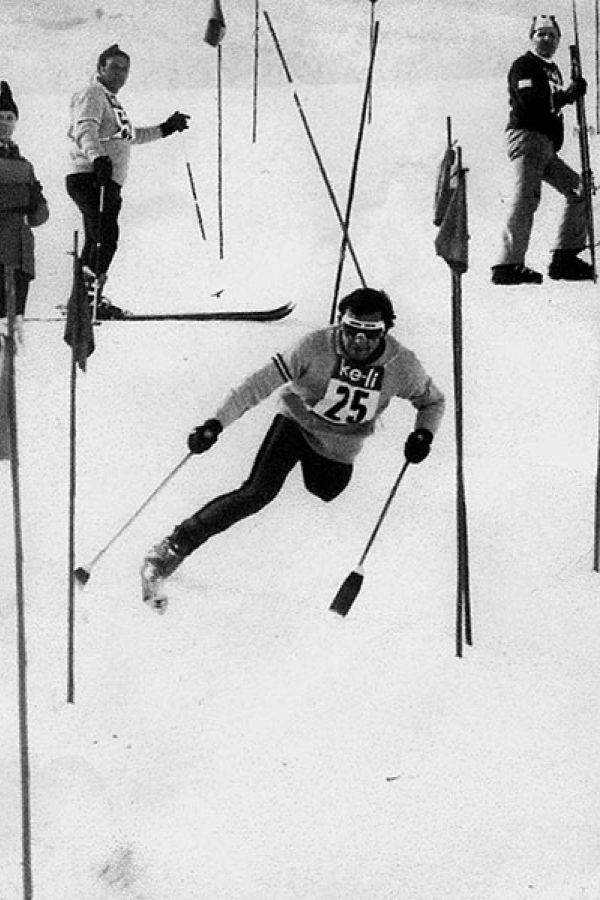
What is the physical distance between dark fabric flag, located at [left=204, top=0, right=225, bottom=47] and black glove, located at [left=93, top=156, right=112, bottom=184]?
167 centimetres

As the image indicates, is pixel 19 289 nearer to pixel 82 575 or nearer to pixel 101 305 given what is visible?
pixel 101 305

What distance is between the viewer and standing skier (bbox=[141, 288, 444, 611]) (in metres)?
3.78

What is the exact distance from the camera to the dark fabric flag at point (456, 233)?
3.78m

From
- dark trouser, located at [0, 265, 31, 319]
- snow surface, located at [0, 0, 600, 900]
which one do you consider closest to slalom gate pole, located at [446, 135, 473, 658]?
snow surface, located at [0, 0, 600, 900]

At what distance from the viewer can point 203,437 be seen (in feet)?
12.1

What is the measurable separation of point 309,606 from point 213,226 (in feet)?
13.0

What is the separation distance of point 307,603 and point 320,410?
0.71 metres

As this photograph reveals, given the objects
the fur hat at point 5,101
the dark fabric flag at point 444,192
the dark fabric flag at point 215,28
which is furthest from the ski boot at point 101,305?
the dark fabric flag at point 444,192

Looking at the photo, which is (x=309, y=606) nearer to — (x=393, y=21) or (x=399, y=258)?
(x=399, y=258)

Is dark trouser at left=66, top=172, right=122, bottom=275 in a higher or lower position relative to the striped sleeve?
higher

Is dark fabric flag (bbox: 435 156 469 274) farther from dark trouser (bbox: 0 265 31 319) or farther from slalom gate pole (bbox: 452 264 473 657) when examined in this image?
dark trouser (bbox: 0 265 31 319)

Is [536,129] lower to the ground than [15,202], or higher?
higher

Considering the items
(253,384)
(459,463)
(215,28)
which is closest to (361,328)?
(253,384)

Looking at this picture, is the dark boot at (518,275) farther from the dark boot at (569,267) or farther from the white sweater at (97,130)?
the white sweater at (97,130)
